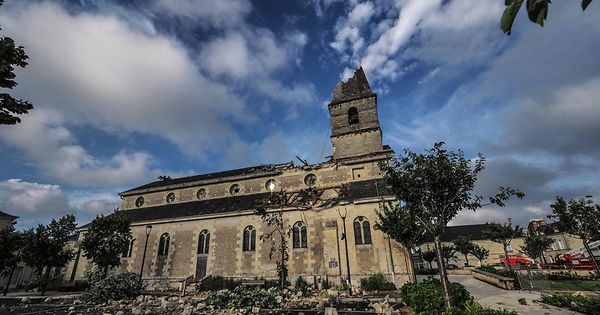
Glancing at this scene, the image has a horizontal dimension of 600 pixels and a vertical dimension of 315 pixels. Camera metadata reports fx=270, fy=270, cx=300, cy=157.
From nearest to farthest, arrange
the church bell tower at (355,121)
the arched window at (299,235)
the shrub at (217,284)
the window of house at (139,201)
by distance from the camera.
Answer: the shrub at (217,284) < the arched window at (299,235) < the church bell tower at (355,121) < the window of house at (139,201)

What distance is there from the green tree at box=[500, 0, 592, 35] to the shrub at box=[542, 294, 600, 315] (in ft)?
48.3

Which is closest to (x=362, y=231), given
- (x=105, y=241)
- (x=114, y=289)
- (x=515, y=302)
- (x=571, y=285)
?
(x=515, y=302)

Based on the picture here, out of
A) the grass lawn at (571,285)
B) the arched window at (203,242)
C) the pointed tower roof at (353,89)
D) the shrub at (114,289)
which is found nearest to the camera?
the grass lawn at (571,285)

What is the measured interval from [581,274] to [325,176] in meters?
22.3

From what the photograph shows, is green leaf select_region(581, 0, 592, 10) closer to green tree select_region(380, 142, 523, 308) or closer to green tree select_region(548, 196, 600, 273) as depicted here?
green tree select_region(380, 142, 523, 308)

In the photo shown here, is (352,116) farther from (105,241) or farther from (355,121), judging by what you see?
(105,241)

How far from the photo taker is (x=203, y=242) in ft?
80.7

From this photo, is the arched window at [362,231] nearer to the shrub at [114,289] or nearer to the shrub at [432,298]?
the shrub at [432,298]

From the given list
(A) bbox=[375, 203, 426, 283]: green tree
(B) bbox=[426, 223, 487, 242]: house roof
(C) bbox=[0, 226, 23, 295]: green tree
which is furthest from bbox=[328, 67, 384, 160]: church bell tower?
(B) bbox=[426, 223, 487, 242]: house roof

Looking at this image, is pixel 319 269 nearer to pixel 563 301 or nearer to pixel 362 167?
pixel 362 167

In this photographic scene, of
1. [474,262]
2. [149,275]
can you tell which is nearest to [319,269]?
[149,275]

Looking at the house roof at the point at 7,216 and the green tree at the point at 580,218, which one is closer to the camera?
the green tree at the point at 580,218

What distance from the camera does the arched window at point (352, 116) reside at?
28.5 metres

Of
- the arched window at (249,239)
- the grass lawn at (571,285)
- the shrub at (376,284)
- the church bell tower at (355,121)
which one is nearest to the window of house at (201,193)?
the arched window at (249,239)
